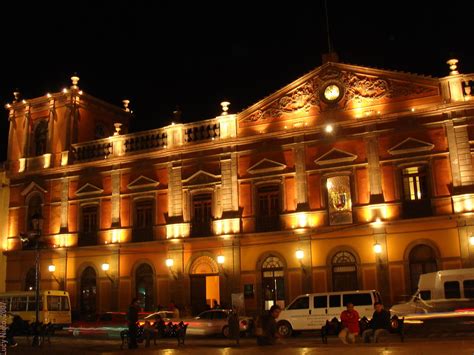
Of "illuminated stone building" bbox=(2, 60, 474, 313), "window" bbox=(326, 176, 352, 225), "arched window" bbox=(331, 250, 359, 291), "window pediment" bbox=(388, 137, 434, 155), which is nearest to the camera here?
"illuminated stone building" bbox=(2, 60, 474, 313)

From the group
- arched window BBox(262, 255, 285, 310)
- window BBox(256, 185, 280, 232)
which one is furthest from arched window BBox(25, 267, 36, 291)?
window BBox(256, 185, 280, 232)

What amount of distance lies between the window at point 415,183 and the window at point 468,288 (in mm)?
5679

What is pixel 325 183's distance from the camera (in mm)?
28250

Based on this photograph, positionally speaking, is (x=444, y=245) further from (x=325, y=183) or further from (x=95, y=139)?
(x=95, y=139)

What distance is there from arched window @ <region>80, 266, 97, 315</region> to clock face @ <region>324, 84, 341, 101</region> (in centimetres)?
1547

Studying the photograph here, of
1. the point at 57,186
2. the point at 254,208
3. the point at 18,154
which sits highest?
the point at 18,154

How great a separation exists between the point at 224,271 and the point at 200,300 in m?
2.21

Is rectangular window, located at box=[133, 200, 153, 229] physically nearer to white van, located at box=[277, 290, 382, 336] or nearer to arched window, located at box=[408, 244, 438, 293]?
white van, located at box=[277, 290, 382, 336]

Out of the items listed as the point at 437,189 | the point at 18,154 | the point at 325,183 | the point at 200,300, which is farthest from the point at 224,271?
the point at 18,154

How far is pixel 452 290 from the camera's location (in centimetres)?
2170

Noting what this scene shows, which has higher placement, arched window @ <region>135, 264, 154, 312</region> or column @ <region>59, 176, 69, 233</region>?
column @ <region>59, 176, 69, 233</region>

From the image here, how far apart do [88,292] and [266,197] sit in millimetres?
11306

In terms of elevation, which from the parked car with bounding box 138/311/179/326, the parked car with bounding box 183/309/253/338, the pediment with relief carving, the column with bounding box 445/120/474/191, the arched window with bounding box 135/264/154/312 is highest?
the pediment with relief carving

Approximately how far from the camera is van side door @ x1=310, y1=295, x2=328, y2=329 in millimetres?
22594
